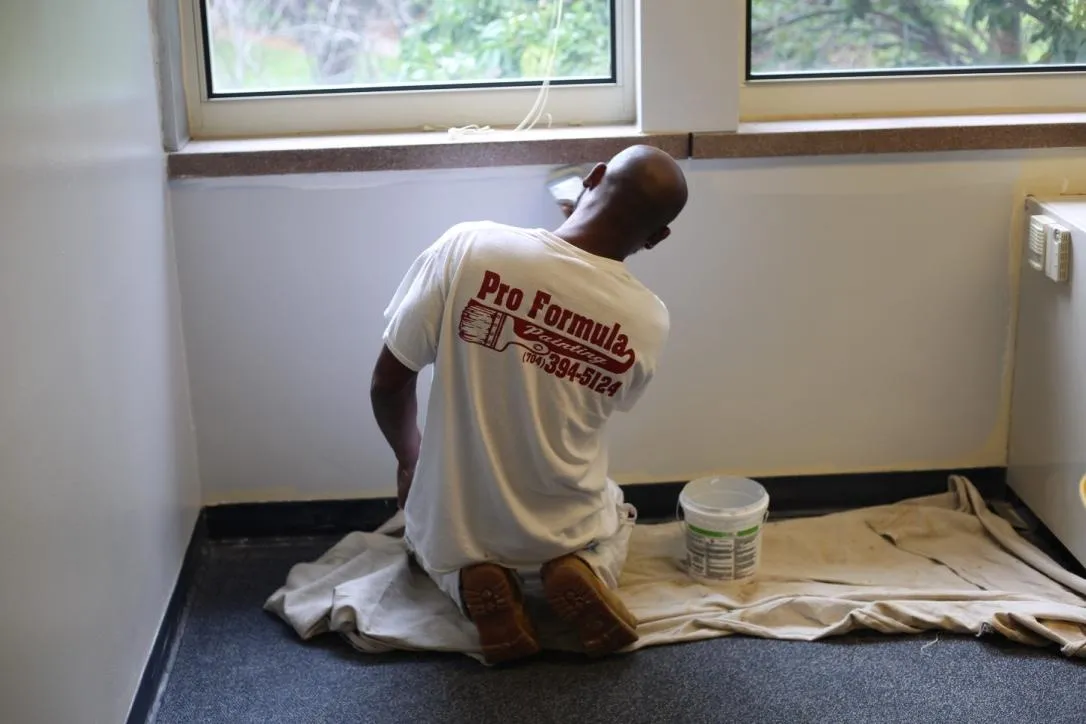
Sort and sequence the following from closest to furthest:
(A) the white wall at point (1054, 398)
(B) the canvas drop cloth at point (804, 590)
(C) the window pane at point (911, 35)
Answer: (B) the canvas drop cloth at point (804, 590)
(A) the white wall at point (1054, 398)
(C) the window pane at point (911, 35)

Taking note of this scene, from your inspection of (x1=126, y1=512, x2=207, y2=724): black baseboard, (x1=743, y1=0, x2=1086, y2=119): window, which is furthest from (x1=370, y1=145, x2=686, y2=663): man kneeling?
(x1=743, y1=0, x2=1086, y2=119): window

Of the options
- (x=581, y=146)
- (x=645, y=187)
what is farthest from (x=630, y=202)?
(x=581, y=146)

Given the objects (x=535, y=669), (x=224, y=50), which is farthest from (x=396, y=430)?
(x=224, y=50)

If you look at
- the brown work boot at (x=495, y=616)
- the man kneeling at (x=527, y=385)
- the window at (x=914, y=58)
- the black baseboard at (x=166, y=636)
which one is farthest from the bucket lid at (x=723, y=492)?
the black baseboard at (x=166, y=636)

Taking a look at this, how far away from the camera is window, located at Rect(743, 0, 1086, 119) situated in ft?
8.19

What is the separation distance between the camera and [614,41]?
2467mm

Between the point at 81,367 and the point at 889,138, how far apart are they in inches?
59.0

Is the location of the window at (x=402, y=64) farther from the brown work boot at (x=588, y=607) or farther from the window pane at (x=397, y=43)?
the brown work boot at (x=588, y=607)

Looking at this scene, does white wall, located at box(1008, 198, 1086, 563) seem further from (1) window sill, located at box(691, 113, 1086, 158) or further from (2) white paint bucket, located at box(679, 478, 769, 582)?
(2) white paint bucket, located at box(679, 478, 769, 582)

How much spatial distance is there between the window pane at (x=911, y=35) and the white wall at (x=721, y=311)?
0.24 metres

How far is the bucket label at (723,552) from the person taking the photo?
7.45ft

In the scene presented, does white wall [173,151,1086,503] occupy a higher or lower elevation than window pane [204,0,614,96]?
lower

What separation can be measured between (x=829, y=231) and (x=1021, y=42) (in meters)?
0.56

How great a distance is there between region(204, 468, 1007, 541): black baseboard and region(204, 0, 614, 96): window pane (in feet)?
2.72
